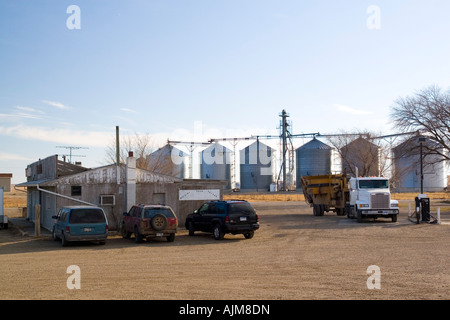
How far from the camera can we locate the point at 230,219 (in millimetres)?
21344

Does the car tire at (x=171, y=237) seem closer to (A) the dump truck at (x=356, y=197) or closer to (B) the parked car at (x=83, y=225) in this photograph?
(B) the parked car at (x=83, y=225)

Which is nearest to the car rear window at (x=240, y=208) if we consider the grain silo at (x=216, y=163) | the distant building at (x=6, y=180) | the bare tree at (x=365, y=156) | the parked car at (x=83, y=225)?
the parked car at (x=83, y=225)

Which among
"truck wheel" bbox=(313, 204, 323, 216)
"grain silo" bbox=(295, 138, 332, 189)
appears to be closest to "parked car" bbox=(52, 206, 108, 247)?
A: "truck wheel" bbox=(313, 204, 323, 216)

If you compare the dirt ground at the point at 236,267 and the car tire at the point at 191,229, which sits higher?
the car tire at the point at 191,229

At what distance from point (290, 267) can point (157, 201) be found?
13885 millimetres

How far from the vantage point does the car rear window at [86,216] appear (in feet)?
64.1

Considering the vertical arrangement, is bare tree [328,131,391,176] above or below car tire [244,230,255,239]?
above

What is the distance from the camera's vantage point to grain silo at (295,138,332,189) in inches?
3430

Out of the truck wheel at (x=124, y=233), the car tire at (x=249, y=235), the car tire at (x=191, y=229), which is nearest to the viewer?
the car tire at (x=249, y=235)

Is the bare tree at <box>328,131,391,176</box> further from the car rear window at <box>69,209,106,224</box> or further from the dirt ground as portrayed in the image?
the car rear window at <box>69,209,106,224</box>

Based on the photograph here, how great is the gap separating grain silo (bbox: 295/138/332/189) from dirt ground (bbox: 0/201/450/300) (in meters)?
63.9

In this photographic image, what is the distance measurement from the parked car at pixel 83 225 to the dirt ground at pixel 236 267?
449 mm

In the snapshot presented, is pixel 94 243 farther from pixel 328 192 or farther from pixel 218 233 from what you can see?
pixel 328 192
